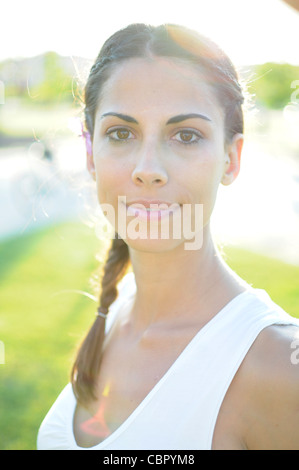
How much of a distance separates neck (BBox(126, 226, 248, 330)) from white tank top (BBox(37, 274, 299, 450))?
0.38 feet

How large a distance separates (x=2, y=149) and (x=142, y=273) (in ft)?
77.2

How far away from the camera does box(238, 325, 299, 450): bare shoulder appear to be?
1664mm

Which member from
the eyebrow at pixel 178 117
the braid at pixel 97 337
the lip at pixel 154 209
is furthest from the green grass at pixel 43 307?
the eyebrow at pixel 178 117

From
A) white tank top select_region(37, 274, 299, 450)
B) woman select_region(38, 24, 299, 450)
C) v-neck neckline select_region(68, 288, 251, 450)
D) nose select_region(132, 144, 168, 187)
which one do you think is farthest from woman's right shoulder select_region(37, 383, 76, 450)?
nose select_region(132, 144, 168, 187)

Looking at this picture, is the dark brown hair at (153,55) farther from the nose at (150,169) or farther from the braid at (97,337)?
the nose at (150,169)

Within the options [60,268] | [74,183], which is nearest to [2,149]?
[60,268]

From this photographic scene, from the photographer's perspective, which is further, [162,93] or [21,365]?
[21,365]

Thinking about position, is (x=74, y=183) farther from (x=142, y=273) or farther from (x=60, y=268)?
(x=60, y=268)

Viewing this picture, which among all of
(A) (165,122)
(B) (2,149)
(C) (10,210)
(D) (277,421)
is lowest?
(B) (2,149)

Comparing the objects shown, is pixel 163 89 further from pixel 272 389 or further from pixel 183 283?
pixel 272 389

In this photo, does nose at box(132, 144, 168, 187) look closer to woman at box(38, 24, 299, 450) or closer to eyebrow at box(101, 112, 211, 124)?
woman at box(38, 24, 299, 450)

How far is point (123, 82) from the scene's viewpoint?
81.5 inches

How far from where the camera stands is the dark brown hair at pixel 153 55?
204 cm

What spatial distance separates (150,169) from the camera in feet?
6.23
